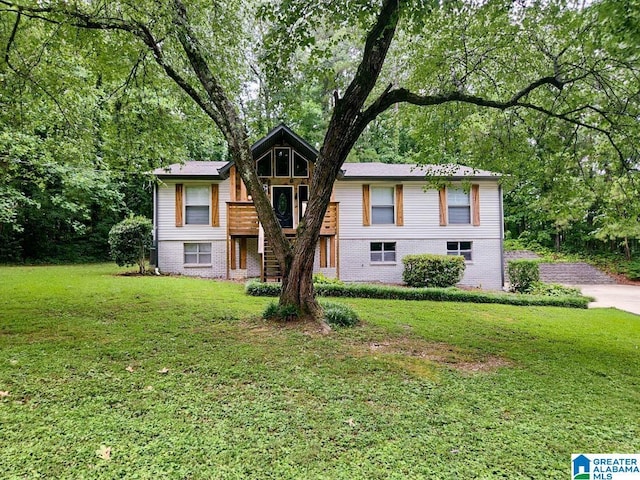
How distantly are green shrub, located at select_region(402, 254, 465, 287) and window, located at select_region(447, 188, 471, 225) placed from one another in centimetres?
251

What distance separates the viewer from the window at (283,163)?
1365 cm

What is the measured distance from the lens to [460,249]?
14.5m

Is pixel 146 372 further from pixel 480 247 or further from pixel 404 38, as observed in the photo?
pixel 480 247

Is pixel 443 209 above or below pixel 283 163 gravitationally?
below

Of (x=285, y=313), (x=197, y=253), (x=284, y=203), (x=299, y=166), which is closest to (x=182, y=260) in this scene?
(x=197, y=253)

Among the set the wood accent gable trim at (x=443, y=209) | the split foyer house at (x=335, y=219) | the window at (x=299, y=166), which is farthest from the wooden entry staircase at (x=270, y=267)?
the wood accent gable trim at (x=443, y=209)

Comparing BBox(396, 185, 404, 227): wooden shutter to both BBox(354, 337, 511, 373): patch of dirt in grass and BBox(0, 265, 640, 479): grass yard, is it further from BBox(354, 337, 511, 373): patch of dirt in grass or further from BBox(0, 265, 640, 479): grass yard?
BBox(354, 337, 511, 373): patch of dirt in grass

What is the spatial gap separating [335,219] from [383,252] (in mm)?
2809

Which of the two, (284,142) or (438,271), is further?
(284,142)

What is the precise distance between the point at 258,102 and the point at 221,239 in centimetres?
776

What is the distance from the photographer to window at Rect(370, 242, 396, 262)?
14258 mm

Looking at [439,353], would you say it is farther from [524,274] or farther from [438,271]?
[524,274]

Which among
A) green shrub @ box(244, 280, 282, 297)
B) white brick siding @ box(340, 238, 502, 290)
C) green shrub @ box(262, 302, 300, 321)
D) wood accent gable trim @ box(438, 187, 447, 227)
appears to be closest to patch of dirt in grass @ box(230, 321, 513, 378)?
Answer: green shrub @ box(262, 302, 300, 321)

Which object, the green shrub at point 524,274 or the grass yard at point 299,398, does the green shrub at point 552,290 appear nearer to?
the green shrub at point 524,274
